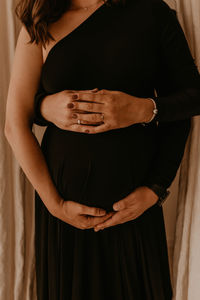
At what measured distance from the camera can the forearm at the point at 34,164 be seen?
969 millimetres

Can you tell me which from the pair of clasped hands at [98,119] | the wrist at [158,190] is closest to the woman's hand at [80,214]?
the pair of clasped hands at [98,119]

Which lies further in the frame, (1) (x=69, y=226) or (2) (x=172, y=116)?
(1) (x=69, y=226)

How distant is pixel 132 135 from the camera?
94 centimetres

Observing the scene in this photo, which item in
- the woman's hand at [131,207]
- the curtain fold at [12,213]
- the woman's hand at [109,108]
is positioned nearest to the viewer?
the woman's hand at [109,108]

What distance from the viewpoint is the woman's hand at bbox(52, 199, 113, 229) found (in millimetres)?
938

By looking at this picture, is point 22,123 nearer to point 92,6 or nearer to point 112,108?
point 112,108

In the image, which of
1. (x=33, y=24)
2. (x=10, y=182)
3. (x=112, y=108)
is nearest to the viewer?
(x=112, y=108)

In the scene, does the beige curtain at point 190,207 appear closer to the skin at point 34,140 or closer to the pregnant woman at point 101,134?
the pregnant woman at point 101,134

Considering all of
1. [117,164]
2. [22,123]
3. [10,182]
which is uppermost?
[22,123]

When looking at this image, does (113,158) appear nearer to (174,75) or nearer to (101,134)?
(101,134)

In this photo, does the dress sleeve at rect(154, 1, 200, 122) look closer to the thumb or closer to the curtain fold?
the thumb

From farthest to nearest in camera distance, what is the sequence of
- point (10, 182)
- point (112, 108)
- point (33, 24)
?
point (10, 182) → point (33, 24) → point (112, 108)

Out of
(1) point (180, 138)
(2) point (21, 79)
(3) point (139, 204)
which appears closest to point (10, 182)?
(2) point (21, 79)

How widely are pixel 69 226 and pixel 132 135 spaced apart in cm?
36
